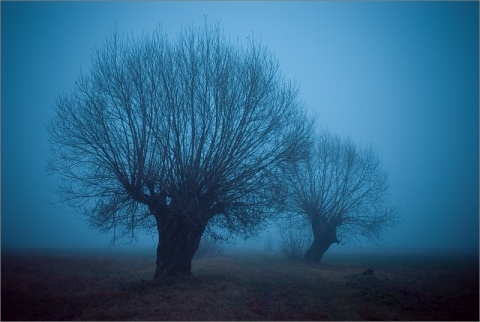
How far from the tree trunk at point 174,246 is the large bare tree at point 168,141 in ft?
0.17

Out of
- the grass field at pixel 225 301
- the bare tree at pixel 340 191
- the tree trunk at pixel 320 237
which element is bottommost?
the grass field at pixel 225 301

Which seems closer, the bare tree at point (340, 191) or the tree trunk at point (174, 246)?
the tree trunk at point (174, 246)

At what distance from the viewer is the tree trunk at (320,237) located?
26.4 m

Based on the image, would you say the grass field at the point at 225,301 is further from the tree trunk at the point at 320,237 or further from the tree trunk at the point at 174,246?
the tree trunk at the point at 320,237

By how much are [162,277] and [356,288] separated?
9.45 meters

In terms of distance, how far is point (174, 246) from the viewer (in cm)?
1368

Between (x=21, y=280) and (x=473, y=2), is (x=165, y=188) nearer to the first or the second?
(x=21, y=280)

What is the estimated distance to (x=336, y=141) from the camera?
89.0 ft

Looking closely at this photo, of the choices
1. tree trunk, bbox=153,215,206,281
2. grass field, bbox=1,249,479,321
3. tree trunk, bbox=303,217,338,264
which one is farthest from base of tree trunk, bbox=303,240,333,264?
tree trunk, bbox=153,215,206,281

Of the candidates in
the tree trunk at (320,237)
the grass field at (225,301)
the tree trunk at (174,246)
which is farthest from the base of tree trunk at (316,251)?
the tree trunk at (174,246)

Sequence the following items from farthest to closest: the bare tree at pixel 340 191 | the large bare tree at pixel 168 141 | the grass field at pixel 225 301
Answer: the bare tree at pixel 340 191, the large bare tree at pixel 168 141, the grass field at pixel 225 301

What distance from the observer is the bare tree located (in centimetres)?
2636

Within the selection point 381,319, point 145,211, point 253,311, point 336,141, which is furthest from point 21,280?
point 336,141

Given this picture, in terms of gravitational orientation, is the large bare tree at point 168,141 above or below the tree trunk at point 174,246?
above
